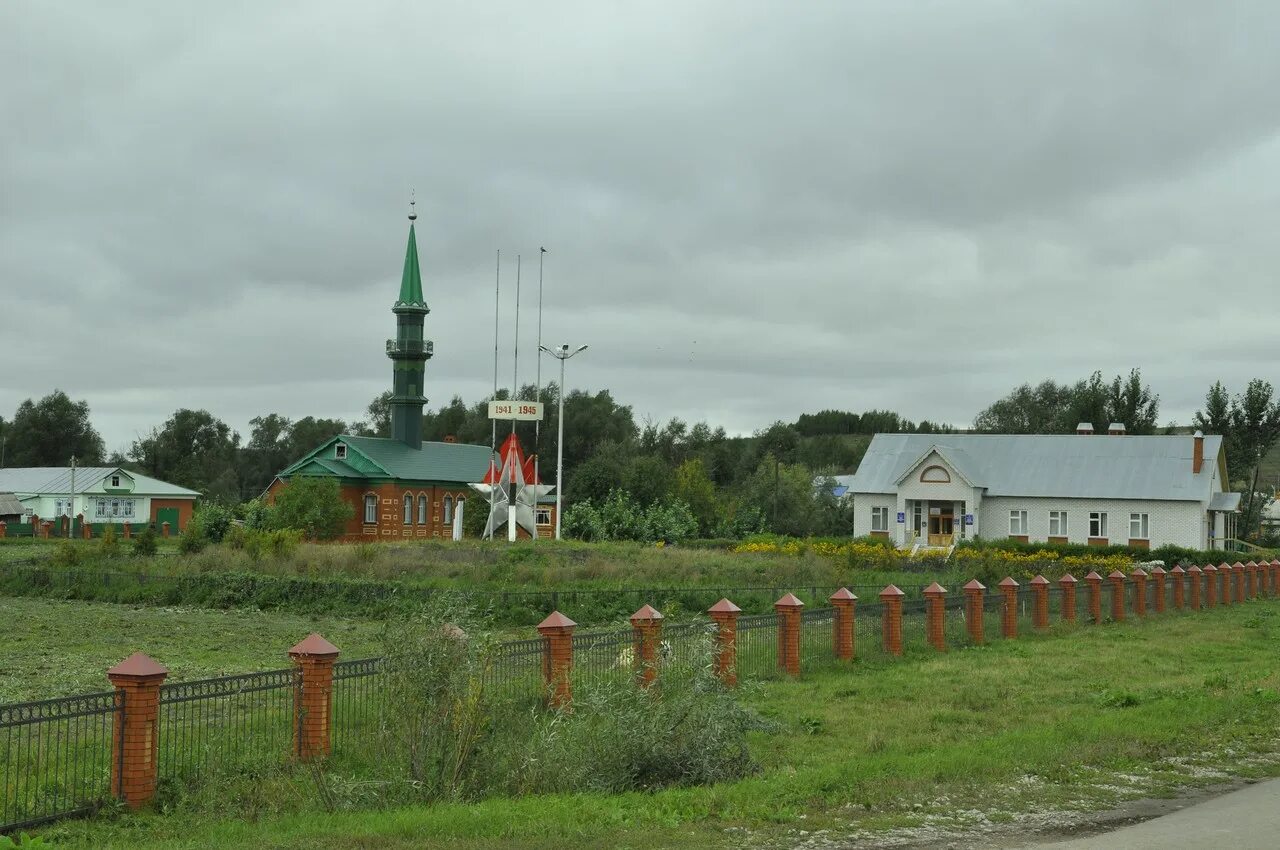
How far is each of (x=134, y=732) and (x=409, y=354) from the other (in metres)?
64.9

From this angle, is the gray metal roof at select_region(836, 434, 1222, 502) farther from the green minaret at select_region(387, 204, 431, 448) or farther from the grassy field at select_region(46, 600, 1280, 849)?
the grassy field at select_region(46, 600, 1280, 849)

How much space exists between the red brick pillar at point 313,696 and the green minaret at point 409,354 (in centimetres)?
6281

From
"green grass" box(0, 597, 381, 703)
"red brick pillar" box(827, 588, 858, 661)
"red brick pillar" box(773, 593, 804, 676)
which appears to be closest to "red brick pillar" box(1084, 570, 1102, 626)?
"red brick pillar" box(827, 588, 858, 661)

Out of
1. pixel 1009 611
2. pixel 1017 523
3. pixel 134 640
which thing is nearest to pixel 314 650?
pixel 134 640

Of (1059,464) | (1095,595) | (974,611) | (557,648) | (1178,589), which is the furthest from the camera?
(1059,464)

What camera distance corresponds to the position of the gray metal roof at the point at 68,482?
82.8 metres

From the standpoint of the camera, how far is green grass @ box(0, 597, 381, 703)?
1860 centimetres

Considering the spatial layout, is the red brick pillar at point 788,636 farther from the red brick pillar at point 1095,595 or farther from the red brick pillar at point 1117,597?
the red brick pillar at point 1117,597

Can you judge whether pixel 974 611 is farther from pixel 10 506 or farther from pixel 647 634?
pixel 10 506

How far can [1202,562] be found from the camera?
163ft

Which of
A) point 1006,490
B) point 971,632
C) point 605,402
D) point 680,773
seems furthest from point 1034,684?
point 605,402

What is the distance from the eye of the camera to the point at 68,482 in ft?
275

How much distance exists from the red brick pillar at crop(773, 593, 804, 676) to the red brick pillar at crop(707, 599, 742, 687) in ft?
3.81

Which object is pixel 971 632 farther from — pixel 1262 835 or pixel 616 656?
pixel 1262 835
